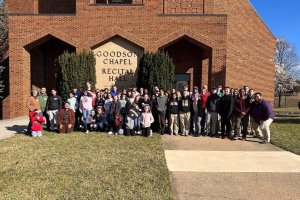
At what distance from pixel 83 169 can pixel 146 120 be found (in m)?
4.73

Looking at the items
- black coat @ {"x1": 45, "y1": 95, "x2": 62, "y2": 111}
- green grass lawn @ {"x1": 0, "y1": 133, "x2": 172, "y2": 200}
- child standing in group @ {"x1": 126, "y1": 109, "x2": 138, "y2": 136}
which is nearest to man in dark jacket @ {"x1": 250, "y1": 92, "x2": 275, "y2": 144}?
green grass lawn @ {"x1": 0, "y1": 133, "x2": 172, "y2": 200}

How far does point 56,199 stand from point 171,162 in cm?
343

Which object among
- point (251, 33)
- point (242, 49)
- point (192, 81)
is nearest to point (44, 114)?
point (192, 81)

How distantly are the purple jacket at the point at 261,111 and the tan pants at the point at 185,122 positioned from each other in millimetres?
2307

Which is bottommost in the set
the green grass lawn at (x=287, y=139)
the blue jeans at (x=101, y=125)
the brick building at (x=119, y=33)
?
the green grass lawn at (x=287, y=139)

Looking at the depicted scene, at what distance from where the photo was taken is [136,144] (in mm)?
10164

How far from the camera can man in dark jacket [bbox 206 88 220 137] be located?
12039 millimetres

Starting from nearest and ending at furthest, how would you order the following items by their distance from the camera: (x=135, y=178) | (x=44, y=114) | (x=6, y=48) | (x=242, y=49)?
1. (x=135, y=178)
2. (x=44, y=114)
3. (x=6, y=48)
4. (x=242, y=49)

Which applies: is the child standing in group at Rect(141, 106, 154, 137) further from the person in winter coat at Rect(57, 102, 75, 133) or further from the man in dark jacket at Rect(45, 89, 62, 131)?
the man in dark jacket at Rect(45, 89, 62, 131)

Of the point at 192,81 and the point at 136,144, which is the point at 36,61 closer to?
the point at 192,81

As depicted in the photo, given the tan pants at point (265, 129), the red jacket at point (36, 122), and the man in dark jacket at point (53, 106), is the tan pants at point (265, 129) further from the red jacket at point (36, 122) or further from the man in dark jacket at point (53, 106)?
the red jacket at point (36, 122)

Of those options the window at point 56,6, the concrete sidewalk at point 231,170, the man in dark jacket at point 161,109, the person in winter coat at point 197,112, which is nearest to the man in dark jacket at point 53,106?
the man in dark jacket at point 161,109

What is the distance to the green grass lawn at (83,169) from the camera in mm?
5754

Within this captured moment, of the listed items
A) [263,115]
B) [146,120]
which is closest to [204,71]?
[263,115]
